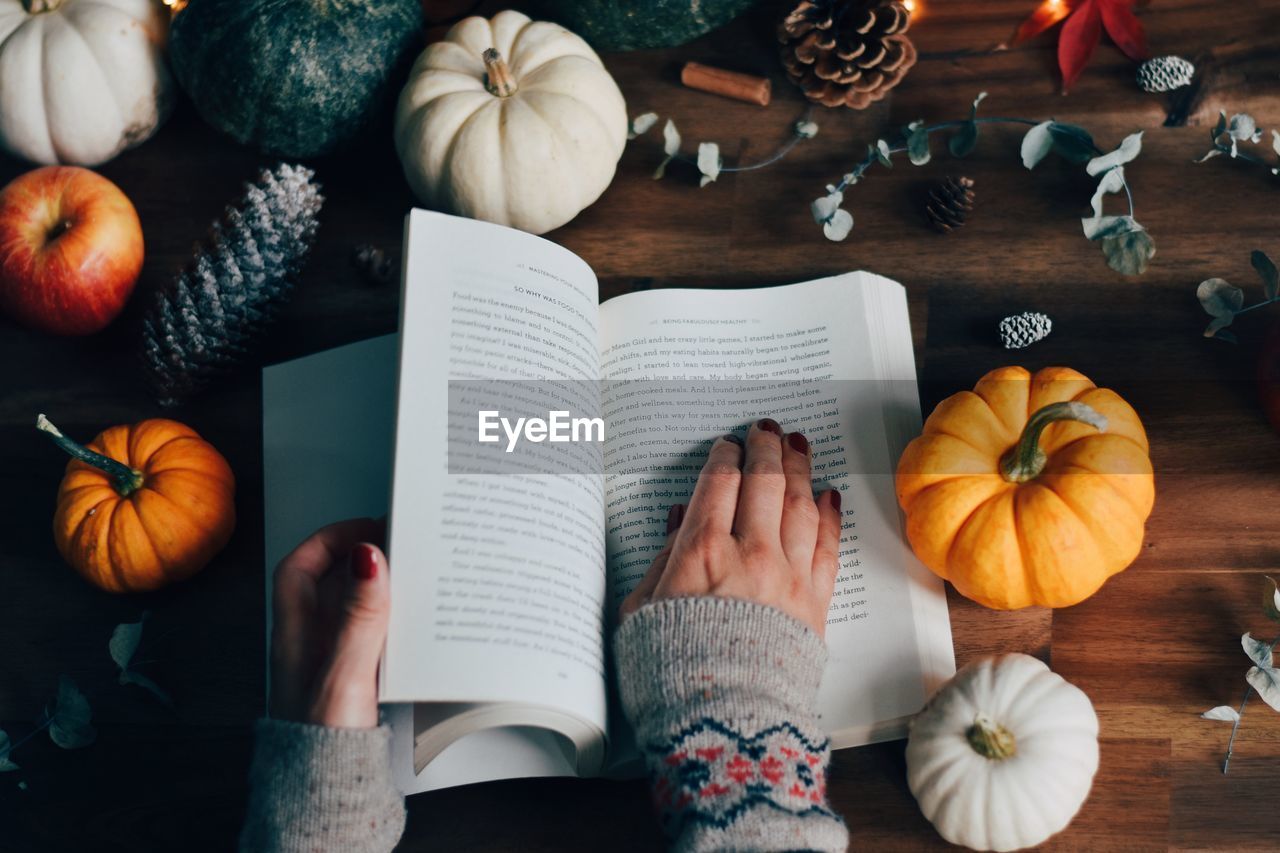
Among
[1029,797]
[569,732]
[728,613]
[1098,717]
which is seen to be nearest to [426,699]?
[569,732]

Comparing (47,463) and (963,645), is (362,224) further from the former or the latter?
(963,645)

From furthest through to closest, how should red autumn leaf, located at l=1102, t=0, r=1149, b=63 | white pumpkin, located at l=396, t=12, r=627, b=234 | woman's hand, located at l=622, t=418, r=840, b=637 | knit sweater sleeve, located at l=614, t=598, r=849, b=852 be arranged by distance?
1. red autumn leaf, located at l=1102, t=0, r=1149, b=63
2. white pumpkin, located at l=396, t=12, r=627, b=234
3. woman's hand, located at l=622, t=418, r=840, b=637
4. knit sweater sleeve, located at l=614, t=598, r=849, b=852

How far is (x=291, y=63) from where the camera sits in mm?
956

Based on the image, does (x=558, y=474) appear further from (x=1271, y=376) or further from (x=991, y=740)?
(x=1271, y=376)

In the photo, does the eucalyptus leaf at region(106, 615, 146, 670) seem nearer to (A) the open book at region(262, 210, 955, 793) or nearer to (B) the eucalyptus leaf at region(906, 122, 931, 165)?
(A) the open book at region(262, 210, 955, 793)

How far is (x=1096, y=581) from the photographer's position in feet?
2.59

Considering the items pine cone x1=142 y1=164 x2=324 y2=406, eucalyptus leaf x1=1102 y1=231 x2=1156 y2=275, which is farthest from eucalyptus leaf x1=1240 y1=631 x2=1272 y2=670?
pine cone x1=142 y1=164 x2=324 y2=406

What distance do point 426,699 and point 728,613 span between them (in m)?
0.25

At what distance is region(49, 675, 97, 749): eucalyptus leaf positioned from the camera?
2.83 ft

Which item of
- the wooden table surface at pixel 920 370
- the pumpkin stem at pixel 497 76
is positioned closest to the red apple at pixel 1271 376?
the wooden table surface at pixel 920 370

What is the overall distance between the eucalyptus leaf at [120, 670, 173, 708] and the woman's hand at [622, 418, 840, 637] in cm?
42

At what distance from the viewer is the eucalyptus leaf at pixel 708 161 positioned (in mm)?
1021

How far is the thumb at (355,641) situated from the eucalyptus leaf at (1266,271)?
2.69 feet

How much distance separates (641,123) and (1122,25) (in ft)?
1.71
